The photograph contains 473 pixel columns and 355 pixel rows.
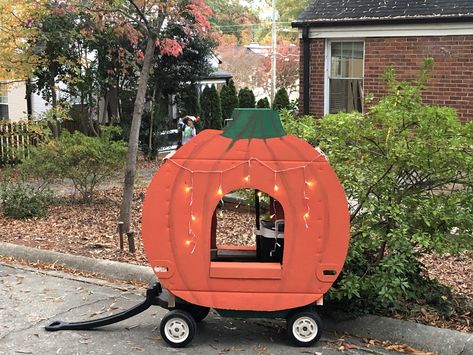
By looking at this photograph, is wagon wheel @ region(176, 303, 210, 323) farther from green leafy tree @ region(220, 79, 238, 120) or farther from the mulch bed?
green leafy tree @ region(220, 79, 238, 120)

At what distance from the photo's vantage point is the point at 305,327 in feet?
14.6

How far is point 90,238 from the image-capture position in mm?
8180

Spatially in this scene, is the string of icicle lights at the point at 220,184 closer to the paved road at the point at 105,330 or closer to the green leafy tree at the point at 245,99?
the paved road at the point at 105,330

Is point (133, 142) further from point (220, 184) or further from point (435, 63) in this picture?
point (435, 63)

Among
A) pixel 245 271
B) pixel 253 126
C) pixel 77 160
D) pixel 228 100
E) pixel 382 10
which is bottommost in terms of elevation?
pixel 245 271

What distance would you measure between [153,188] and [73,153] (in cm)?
561

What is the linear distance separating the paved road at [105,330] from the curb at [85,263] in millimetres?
258

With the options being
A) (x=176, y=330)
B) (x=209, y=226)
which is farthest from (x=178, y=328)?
(x=209, y=226)

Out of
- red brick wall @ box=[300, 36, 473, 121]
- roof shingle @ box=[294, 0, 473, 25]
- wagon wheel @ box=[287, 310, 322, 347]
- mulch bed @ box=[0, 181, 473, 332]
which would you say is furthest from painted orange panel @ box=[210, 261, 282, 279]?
roof shingle @ box=[294, 0, 473, 25]

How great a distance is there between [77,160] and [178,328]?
19.3 feet

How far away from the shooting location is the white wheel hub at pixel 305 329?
14.5 feet

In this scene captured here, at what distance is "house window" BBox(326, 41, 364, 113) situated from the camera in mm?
12297

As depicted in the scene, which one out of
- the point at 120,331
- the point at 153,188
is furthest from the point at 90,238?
the point at 153,188

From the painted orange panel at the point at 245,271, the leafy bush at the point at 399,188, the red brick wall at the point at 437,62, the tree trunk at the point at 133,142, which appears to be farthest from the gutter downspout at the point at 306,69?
the painted orange panel at the point at 245,271
